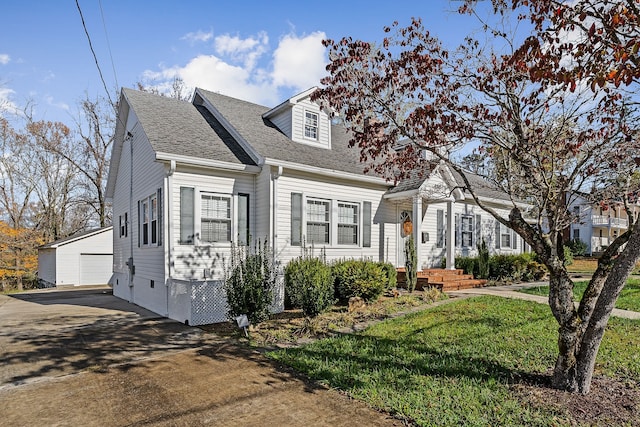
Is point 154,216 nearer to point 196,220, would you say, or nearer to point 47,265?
point 196,220

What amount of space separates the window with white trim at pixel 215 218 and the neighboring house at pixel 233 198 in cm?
3

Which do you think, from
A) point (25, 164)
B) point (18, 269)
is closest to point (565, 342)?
point (18, 269)

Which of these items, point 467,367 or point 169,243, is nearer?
point 467,367

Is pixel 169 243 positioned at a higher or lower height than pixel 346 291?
higher

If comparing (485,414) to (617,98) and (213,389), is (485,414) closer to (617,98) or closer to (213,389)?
(213,389)

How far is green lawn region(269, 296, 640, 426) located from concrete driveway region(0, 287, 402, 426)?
0.41 meters

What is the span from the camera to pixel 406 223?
45.2 feet

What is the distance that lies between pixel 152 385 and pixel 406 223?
10.3 meters

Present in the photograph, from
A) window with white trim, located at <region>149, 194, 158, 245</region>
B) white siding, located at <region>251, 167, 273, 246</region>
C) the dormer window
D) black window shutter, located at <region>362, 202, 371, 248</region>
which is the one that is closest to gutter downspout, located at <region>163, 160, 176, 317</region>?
window with white trim, located at <region>149, 194, 158, 245</region>

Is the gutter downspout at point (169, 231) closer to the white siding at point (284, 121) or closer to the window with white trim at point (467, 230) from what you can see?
the white siding at point (284, 121)

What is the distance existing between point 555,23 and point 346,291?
287 inches

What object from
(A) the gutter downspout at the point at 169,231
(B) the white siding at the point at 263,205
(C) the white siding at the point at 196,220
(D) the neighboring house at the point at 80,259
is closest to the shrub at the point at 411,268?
(B) the white siding at the point at 263,205

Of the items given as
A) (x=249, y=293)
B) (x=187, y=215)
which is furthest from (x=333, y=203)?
(x=249, y=293)

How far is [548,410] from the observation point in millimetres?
4047
